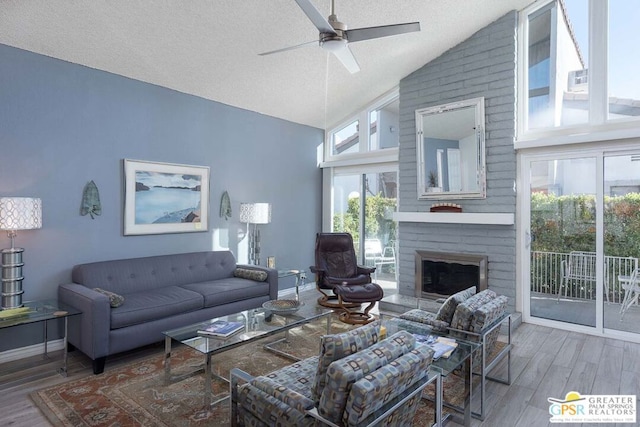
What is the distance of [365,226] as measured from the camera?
6.41m

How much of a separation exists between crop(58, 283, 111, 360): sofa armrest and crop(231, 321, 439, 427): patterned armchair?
1722mm

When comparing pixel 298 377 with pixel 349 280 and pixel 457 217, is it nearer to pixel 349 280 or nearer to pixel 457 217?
pixel 349 280

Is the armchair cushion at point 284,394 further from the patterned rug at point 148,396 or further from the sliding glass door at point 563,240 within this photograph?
the sliding glass door at point 563,240

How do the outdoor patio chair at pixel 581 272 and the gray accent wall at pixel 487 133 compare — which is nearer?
the outdoor patio chair at pixel 581 272

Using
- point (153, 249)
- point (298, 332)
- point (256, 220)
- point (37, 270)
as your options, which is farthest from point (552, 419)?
Result: point (37, 270)

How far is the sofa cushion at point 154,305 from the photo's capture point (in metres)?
3.32

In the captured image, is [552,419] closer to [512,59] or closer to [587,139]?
[587,139]

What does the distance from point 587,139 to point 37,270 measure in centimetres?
594

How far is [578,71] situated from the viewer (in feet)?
14.5

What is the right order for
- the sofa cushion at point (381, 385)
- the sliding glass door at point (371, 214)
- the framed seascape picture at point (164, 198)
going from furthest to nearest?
the sliding glass door at point (371, 214)
the framed seascape picture at point (164, 198)
the sofa cushion at point (381, 385)

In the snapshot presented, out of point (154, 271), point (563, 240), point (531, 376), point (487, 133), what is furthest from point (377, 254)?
point (154, 271)

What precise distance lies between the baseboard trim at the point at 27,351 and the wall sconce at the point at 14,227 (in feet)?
1.77

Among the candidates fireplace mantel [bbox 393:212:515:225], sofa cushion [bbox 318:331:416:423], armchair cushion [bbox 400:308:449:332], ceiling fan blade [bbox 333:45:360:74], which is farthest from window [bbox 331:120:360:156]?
sofa cushion [bbox 318:331:416:423]

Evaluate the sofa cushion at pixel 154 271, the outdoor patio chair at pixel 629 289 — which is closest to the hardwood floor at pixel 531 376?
the outdoor patio chair at pixel 629 289
